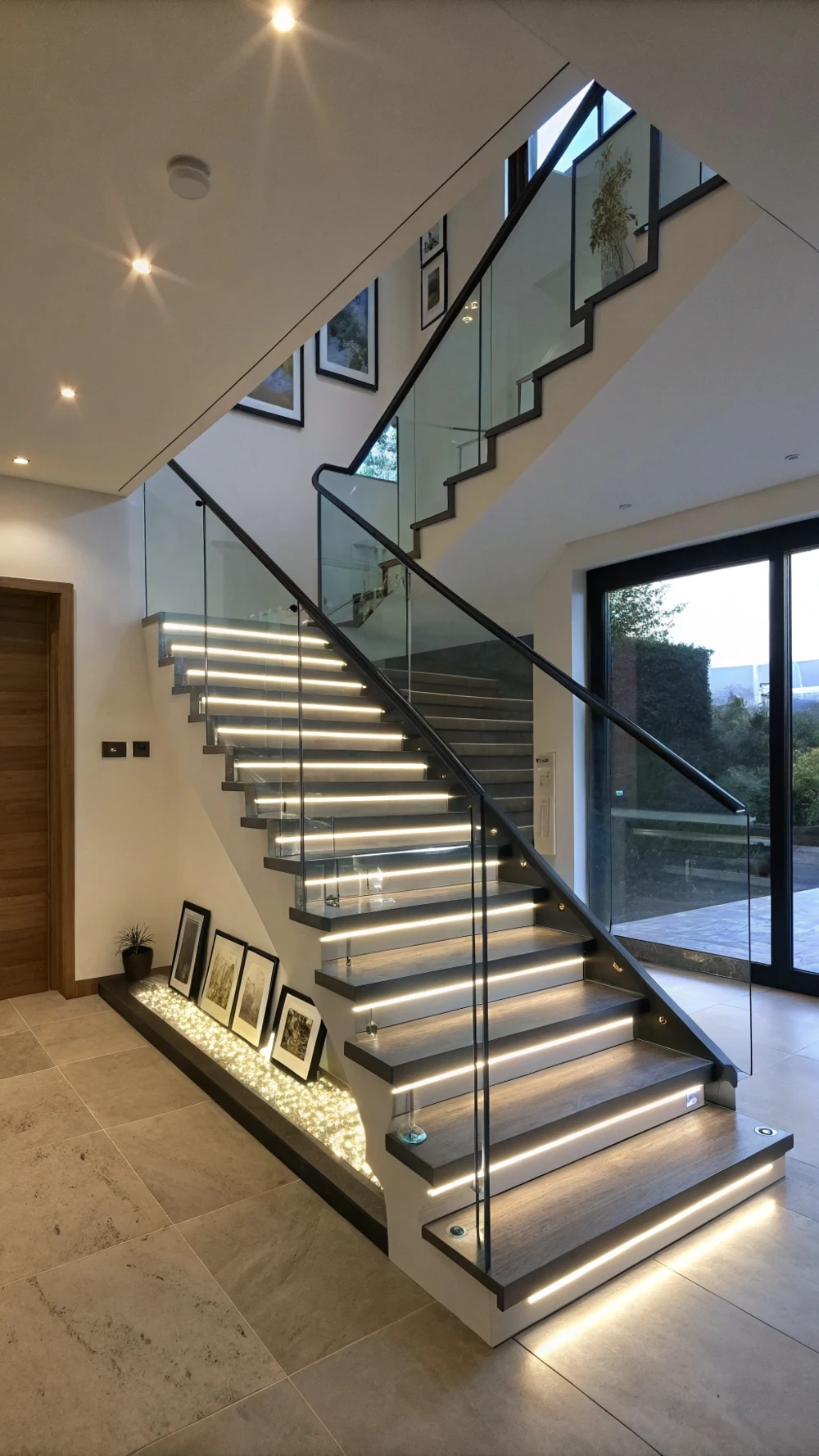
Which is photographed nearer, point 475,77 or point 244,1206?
point 475,77

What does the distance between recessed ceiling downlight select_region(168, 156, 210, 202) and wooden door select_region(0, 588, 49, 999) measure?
3356 millimetres

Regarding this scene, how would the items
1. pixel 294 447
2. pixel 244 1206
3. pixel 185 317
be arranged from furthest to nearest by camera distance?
pixel 294 447 → pixel 185 317 → pixel 244 1206

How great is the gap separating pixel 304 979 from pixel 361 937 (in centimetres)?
28

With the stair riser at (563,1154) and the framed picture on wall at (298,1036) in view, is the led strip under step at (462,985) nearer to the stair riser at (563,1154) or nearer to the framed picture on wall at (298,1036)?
the stair riser at (563,1154)

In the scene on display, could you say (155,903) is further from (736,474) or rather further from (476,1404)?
(736,474)

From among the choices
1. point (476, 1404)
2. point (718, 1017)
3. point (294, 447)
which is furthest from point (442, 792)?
point (294, 447)

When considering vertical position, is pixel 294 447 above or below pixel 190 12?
above

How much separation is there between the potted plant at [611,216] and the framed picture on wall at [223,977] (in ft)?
13.5

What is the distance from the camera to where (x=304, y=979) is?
10.8 feet

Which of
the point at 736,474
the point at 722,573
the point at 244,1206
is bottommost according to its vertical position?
the point at 244,1206

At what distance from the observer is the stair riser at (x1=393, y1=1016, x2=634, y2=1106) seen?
2725mm

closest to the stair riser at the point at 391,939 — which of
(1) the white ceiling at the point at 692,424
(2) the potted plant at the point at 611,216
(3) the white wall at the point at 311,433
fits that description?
(1) the white ceiling at the point at 692,424

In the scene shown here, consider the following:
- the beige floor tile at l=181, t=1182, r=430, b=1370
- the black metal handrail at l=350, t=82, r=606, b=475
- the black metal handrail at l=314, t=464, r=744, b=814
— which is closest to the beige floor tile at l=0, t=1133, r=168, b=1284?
the beige floor tile at l=181, t=1182, r=430, b=1370

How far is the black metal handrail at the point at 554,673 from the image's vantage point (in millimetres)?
3569
